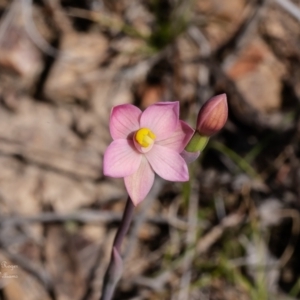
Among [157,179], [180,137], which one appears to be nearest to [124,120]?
[180,137]

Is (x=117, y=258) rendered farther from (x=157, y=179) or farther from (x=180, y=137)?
(x=157, y=179)

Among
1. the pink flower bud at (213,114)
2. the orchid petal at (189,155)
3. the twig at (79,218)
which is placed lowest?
the twig at (79,218)

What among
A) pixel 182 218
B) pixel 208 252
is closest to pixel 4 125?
pixel 182 218

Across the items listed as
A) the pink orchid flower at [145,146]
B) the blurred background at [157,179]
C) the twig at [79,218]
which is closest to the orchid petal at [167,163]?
the pink orchid flower at [145,146]

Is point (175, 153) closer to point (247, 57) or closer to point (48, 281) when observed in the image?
point (48, 281)

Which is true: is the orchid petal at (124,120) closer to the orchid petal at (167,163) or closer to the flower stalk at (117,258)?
the orchid petal at (167,163)

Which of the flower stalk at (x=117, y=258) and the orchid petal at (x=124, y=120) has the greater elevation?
the orchid petal at (x=124, y=120)

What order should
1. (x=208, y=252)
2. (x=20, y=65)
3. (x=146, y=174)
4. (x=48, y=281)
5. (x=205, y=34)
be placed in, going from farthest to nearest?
(x=205, y=34)
(x=20, y=65)
(x=208, y=252)
(x=48, y=281)
(x=146, y=174)
